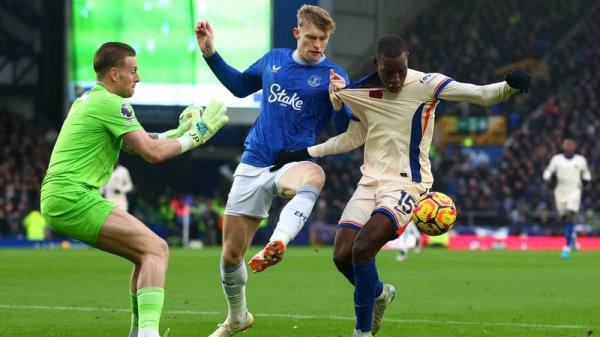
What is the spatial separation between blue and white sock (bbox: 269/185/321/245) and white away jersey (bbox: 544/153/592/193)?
58.9 ft

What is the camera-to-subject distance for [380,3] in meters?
45.4

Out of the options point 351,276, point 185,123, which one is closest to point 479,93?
point 351,276

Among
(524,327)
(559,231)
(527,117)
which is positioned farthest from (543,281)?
(527,117)

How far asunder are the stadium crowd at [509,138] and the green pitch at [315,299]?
1310 cm

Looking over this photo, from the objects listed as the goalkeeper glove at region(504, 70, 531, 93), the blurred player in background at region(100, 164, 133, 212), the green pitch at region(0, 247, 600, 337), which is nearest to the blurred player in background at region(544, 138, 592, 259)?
the green pitch at region(0, 247, 600, 337)

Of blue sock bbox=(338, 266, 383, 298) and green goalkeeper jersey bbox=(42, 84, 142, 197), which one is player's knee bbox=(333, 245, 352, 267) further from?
green goalkeeper jersey bbox=(42, 84, 142, 197)

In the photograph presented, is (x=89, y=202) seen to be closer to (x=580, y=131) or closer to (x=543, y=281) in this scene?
(x=543, y=281)

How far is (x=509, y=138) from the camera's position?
39.4 meters

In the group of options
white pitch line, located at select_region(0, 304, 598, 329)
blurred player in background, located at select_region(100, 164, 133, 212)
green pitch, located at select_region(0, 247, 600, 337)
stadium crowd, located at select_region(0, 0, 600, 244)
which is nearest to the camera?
green pitch, located at select_region(0, 247, 600, 337)

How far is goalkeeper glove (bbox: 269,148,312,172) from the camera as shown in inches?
355

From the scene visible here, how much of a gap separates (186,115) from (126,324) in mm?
2662

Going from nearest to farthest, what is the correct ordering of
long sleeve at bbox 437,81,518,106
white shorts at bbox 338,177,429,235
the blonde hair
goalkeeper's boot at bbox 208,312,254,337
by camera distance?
long sleeve at bbox 437,81,518,106 < white shorts at bbox 338,177,429,235 < the blonde hair < goalkeeper's boot at bbox 208,312,254,337

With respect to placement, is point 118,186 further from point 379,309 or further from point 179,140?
point 179,140

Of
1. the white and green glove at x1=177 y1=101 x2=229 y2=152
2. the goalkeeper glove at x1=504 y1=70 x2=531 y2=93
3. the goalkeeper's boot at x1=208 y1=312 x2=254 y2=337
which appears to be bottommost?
the goalkeeper's boot at x1=208 y1=312 x2=254 y2=337
